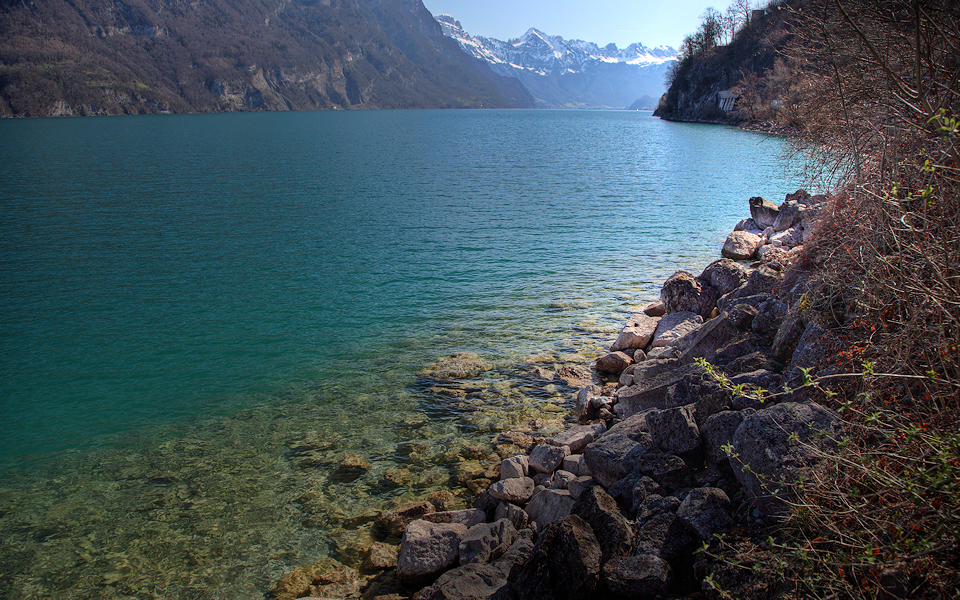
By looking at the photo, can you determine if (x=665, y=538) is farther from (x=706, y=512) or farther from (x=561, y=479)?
(x=561, y=479)

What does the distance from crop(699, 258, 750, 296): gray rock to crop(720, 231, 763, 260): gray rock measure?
4.99 metres

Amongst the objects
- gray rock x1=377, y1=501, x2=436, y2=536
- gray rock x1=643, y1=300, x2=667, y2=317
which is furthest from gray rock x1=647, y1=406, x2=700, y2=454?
gray rock x1=643, y1=300, x2=667, y2=317

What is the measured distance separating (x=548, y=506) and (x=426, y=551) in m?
1.97

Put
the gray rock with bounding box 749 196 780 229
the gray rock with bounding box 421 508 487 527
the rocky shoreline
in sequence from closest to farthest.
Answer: the rocky shoreline < the gray rock with bounding box 421 508 487 527 < the gray rock with bounding box 749 196 780 229

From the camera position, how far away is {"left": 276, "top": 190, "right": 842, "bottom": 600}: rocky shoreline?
18.1 ft

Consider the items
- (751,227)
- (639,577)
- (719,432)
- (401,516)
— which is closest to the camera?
(639,577)

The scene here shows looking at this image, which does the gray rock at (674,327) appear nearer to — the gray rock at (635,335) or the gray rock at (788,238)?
the gray rock at (635,335)

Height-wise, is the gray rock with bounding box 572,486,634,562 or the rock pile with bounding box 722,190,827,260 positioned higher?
the rock pile with bounding box 722,190,827,260

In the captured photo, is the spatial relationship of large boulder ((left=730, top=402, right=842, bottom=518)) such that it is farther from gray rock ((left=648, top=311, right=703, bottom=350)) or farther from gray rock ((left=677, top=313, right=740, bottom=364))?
gray rock ((left=648, top=311, right=703, bottom=350))

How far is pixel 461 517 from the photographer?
828 cm

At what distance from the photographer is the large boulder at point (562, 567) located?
538cm

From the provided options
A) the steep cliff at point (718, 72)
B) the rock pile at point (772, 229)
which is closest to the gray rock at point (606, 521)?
the rock pile at point (772, 229)

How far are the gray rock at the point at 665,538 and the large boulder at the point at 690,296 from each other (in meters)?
10.4

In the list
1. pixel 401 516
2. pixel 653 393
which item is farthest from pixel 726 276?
pixel 401 516
